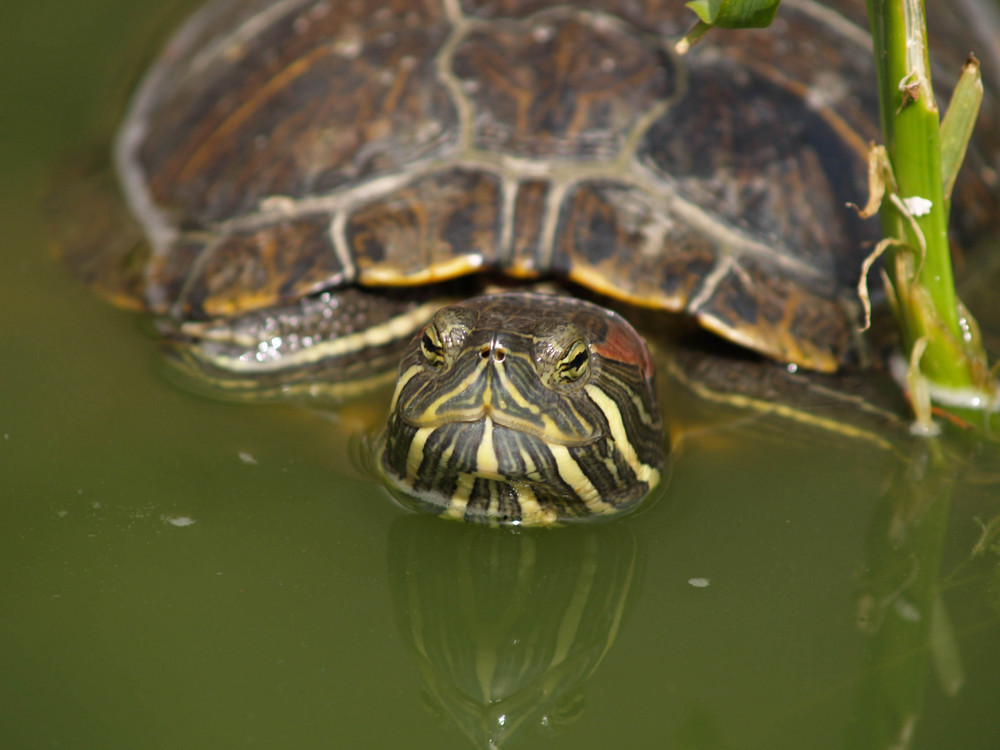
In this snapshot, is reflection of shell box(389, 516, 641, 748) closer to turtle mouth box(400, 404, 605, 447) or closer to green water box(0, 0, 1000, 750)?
green water box(0, 0, 1000, 750)

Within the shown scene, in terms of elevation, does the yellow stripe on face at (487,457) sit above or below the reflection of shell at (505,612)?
above

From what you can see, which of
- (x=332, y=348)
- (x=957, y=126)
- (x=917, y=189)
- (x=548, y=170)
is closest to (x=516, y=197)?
(x=548, y=170)

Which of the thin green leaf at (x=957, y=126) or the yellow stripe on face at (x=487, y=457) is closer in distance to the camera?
the yellow stripe on face at (x=487, y=457)

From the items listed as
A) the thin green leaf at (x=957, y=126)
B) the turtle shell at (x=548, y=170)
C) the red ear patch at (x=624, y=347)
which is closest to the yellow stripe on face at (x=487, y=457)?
the red ear patch at (x=624, y=347)

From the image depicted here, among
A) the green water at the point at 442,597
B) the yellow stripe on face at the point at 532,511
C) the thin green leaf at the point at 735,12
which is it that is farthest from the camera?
the yellow stripe on face at the point at 532,511

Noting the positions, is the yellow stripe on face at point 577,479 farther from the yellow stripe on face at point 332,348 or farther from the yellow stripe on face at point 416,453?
the yellow stripe on face at point 332,348

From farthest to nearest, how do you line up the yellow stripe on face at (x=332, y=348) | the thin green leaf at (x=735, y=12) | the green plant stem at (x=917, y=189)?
the yellow stripe on face at (x=332, y=348), the green plant stem at (x=917, y=189), the thin green leaf at (x=735, y=12)

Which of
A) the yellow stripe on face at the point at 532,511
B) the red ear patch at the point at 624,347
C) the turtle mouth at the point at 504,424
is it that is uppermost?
the turtle mouth at the point at 504,424
